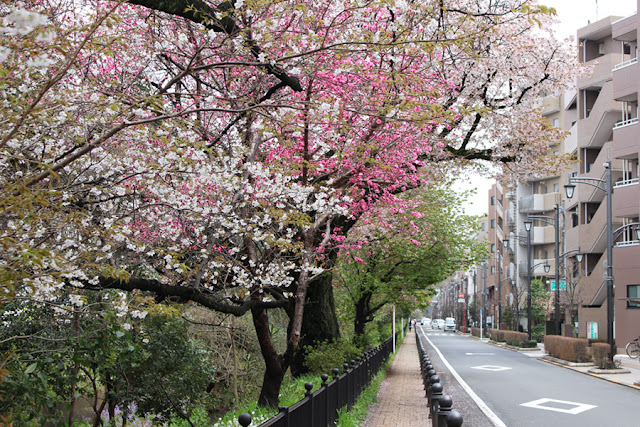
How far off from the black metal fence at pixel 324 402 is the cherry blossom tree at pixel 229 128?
1503 mm

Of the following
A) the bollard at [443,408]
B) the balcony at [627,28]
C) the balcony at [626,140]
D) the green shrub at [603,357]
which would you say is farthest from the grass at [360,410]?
the balcony at [627,28]

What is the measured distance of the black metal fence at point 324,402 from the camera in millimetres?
5473

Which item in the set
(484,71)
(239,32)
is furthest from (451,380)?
(239,32)

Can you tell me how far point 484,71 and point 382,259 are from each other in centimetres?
1152

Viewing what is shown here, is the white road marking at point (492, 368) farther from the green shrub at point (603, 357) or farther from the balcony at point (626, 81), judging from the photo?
the balcony at point (626, 81)

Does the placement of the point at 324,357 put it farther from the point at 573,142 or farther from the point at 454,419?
the point at 573,142

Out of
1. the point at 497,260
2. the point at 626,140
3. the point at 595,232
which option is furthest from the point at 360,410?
the point at 497,260

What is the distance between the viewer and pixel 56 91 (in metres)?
6.26

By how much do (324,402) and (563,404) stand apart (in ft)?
26.3

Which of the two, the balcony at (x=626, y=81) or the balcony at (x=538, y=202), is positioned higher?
the balcony at (x=626, y=81)

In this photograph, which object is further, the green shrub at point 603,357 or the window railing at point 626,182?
the window railing at point 626,182

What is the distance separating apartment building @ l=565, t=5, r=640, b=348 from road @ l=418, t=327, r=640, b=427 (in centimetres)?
1514

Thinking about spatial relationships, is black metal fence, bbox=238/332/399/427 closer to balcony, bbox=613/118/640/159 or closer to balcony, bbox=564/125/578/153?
balcony, bbox=613/118/640/159

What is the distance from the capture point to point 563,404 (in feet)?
46.3
